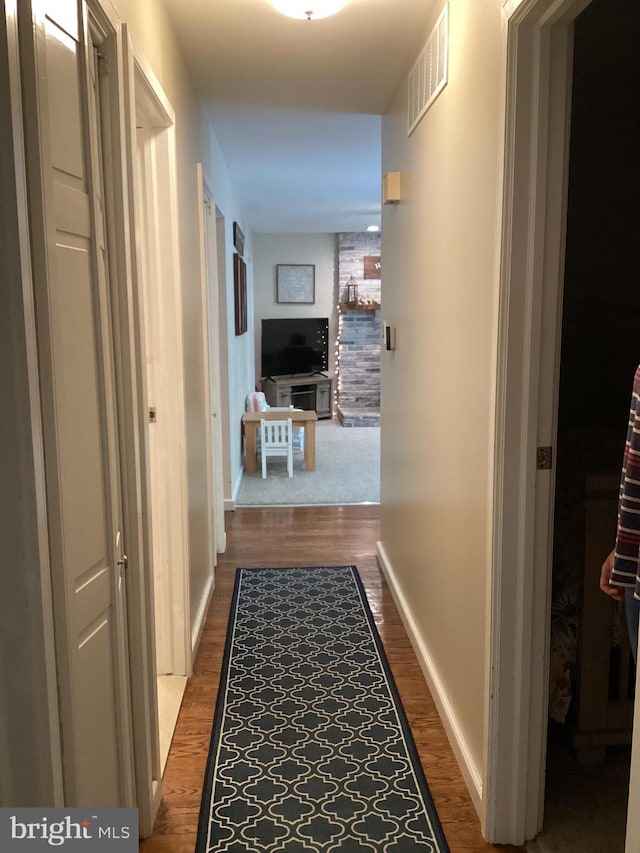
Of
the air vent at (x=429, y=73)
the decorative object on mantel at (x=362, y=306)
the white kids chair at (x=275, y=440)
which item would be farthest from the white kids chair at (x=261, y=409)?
the air vent at (x=429, y=73)

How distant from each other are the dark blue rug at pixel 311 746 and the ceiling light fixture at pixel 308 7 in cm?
236

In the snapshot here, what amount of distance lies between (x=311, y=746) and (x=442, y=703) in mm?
486

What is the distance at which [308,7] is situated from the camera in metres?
2.23

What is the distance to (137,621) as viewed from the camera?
1.83m

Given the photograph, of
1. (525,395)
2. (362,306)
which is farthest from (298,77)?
(362,306)

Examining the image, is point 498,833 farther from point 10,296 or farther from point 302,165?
point 302,165

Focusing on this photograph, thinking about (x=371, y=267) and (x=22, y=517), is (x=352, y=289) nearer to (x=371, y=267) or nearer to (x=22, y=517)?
(x=371, y=267)

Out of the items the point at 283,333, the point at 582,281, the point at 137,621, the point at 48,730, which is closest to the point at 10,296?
the point at 48,730

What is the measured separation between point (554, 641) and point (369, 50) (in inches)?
90.0

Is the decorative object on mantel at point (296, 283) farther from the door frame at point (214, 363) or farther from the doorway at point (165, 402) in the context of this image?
the doorway at point (165, 402)

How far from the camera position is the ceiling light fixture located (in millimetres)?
2205

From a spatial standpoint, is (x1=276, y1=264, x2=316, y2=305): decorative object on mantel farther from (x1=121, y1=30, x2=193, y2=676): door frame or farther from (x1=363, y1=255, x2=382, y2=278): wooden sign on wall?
(x1=121, y1=30, x2=193, y2=676): door frame

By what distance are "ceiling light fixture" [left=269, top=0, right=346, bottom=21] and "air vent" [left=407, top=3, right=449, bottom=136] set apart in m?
0.33

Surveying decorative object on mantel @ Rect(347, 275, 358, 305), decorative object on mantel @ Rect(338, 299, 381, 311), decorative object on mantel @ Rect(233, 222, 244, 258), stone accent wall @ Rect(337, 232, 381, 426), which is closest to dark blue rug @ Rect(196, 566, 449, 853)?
decorative object on mantel @ Rect(233, 222, 244, 258)
